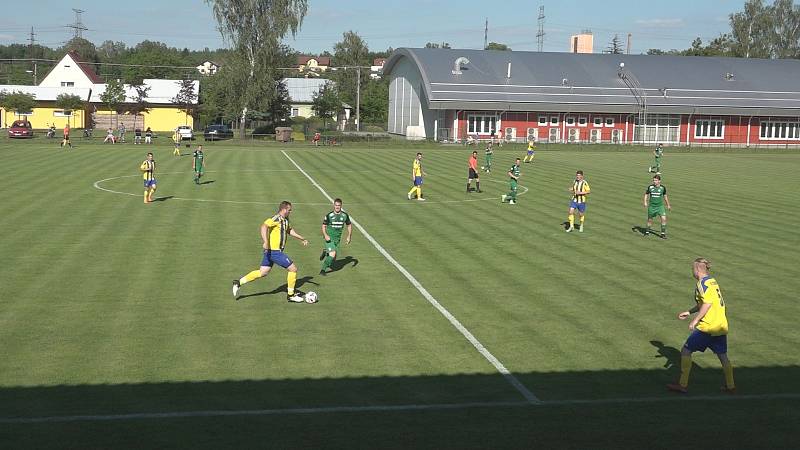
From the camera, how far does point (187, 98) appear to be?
10512 cm

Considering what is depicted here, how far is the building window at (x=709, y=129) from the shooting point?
95.9 m

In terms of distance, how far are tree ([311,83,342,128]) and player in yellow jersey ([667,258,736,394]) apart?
350ft

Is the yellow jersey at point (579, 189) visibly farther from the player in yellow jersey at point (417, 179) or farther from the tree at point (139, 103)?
the tree at point (139, 103)

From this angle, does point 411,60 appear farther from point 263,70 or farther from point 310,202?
point 310,202

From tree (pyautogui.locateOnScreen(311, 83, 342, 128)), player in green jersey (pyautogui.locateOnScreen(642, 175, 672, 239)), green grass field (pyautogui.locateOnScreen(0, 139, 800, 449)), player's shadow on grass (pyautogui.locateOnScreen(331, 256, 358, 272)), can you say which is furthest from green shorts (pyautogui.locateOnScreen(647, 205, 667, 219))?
tree (pyautogui.locateOnScreen(311, 83, 342, 128))

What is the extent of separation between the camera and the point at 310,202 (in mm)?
35125

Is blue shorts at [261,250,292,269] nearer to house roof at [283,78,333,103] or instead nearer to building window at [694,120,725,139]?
building window at [694,120,725,139]

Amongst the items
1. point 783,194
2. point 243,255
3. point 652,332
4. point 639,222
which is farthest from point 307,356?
point 783,194

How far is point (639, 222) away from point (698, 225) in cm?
210

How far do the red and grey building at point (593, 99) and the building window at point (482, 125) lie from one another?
0.11 metres

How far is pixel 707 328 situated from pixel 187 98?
99570 millimetres

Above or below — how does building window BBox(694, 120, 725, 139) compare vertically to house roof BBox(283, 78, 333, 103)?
below

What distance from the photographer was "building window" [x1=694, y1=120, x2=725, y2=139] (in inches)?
3777

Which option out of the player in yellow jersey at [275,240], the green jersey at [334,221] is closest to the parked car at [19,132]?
the green jersey at [334,221]
